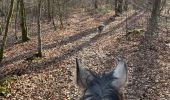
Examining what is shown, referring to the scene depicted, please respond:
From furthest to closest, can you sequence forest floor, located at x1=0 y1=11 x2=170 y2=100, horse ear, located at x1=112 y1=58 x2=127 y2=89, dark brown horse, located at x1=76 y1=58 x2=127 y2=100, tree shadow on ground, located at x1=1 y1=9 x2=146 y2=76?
tree shadow on ground, located at x1=1 y1=9 x2=146 y2=76
forest floor, located at x1=0 y1=11 x2=170 y2=100
horse ear, located at x1=112 y1=58 x2=127 y2=89
dark brown horse, located at x1=76 y1=58 x2=127 y2=100

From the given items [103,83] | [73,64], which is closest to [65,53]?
[73,64]

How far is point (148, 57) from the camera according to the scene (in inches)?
731

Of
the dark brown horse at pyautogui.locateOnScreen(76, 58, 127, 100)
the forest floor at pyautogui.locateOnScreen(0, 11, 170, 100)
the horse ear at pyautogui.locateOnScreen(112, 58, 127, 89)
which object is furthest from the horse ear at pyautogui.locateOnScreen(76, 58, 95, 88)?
the forest floor at pyautogui.locateOnScreen(0, 11, 170, 100)

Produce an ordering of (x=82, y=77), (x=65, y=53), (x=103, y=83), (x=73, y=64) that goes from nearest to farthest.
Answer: (x=103, y=83)
(x=82, y=77)
(x=73, y=64)
(x=65, y=53)

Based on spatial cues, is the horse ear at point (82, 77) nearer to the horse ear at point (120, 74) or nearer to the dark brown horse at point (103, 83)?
the dark brown horse at point (103, 83)

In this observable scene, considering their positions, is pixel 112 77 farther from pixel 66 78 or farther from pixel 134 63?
pixel 134 63

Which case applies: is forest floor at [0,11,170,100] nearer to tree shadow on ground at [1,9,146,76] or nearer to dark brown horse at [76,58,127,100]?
tree shadow on ground at [1,9,146,76]

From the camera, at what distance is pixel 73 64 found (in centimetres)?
1762

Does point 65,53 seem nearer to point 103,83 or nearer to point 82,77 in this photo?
point 82,77

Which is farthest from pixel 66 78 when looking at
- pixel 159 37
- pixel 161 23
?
pixel 161 23

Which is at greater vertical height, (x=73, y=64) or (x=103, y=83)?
(x=103, y=83)

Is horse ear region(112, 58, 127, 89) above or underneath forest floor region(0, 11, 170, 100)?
above

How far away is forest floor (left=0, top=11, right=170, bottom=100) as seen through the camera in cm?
1387

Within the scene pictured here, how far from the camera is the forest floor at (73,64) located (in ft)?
45.5
